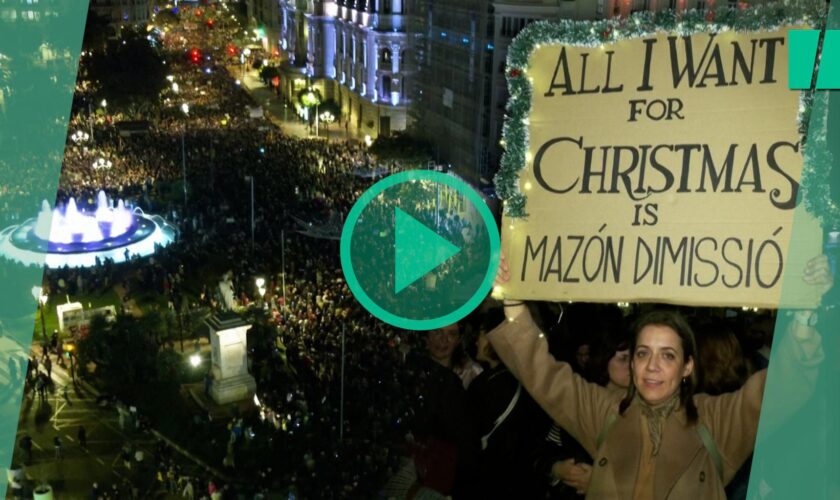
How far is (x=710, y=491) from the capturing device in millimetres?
3748

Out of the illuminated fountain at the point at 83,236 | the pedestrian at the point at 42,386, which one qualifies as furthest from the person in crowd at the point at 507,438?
the illuminated fountain at the point at 83,236

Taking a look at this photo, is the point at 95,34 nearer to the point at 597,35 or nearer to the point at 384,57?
the point at 384,57

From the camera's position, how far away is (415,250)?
21906 millimetres

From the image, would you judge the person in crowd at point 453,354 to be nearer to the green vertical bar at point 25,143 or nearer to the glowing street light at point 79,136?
the green vertical bar at point 25,143

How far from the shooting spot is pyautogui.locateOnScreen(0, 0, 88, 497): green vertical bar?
530 inches

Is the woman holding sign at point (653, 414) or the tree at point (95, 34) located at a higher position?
the woman holding sign at point (653, 414)

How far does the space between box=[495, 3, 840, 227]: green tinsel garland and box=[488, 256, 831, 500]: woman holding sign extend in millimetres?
1056

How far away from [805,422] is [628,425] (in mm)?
1198

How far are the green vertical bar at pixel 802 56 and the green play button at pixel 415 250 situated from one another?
13967 millimetres

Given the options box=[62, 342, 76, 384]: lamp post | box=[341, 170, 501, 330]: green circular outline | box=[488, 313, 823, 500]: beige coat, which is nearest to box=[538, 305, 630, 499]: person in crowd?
box=[488, 313, 823, 500]: beige coat

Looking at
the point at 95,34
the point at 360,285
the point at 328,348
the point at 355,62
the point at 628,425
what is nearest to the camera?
the point at 628,425

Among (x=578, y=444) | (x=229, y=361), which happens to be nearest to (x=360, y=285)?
(x=229, y=361)

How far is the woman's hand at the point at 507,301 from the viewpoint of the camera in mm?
4134

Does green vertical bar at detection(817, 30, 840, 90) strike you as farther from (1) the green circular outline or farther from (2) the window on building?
(2) the window on building
